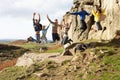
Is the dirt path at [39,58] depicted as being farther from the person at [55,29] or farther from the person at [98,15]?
the person at [55,29]

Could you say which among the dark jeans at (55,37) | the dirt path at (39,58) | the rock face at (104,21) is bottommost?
the dark jeans at (55,37)

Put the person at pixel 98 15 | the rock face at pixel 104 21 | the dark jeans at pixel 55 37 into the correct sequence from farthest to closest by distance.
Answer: the dark jeans at pixel 55 37
the person at pixel 98 15
the rock face at pixel 104 21

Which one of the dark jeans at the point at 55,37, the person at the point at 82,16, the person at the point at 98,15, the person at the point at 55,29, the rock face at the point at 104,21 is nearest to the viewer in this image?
the rock face at the point at 104,21

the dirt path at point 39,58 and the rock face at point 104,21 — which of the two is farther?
the rock face at point 104,21

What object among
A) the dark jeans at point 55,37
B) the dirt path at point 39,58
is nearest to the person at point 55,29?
the dark jeans at point 55,37

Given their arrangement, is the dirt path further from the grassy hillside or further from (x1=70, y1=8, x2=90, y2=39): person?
(x1=70, y1=8, x2=90, y2=39): person

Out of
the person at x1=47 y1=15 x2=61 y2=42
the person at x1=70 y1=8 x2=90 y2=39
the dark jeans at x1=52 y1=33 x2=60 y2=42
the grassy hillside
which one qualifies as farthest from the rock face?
the grassy hillside

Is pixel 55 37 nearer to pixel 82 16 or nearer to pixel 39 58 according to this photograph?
pixel 82 16

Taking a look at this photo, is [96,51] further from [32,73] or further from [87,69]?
[32,73]

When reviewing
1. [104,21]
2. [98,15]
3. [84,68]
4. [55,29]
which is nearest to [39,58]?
[84,68]

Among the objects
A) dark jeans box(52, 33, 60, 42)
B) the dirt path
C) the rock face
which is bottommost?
dark jeans box(52, 33, 60, 42)

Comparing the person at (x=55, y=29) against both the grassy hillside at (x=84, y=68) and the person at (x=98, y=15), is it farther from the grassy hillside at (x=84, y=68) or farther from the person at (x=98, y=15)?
the grassy hillside at (x=84, y=68)

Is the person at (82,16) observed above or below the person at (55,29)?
above

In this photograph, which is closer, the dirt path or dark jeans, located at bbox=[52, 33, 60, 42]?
the dirt path
